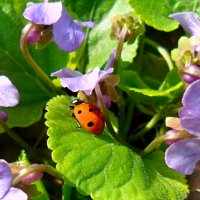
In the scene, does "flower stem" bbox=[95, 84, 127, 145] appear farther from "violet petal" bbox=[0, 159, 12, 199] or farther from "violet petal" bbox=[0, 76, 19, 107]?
"violet petal" bbox=[0, 159, 12, 199]

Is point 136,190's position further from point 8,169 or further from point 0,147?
point 0,147

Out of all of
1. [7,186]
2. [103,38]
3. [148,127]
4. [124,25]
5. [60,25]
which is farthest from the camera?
[103,38]

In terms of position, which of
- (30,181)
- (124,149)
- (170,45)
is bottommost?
(170,45)

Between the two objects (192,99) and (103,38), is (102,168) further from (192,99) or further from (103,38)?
(103,38)

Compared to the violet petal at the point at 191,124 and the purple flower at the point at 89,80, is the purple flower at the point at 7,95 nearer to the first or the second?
the purple flower at the point at 89,80

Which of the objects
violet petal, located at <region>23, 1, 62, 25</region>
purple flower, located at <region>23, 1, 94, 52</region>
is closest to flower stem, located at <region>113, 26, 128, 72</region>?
purple flower, located at <region>23, 1, 94, 52</region>

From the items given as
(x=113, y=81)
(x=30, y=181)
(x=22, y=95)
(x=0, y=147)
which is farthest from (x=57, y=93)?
(x=30, y=181)

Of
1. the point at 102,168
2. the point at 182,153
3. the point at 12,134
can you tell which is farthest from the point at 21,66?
the point at 182,153
